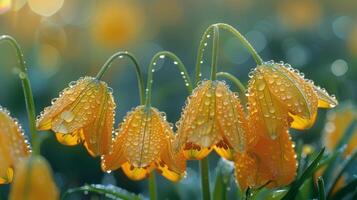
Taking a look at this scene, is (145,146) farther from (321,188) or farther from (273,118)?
(321,188)

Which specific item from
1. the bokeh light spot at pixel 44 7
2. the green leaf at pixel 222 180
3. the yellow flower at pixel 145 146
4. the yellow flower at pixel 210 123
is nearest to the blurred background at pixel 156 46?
the bokeh light spot at pixel 44 7

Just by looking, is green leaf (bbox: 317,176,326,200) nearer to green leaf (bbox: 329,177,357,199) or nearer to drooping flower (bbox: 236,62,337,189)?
drooping flower (bbox: 236,62,337,189)

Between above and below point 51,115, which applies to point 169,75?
below

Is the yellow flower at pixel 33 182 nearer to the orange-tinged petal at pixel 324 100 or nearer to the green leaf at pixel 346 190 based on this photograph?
the orange-tinged petal at pixel 324 100

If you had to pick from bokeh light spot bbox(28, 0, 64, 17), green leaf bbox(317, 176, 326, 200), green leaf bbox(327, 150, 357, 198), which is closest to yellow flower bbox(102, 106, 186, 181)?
green leaf bbox(317, 176, 326, 200)

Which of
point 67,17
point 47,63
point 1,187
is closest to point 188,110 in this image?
point 1,187

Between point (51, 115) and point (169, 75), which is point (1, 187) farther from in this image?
point (169, 75)
